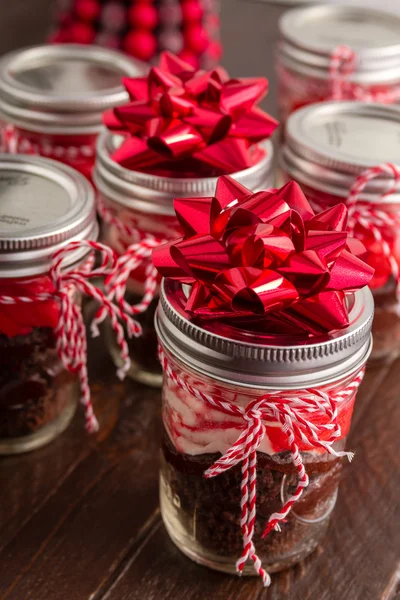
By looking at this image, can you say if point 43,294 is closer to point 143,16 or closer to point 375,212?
point 375,212

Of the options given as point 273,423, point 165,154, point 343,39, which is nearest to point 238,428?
point 273,423

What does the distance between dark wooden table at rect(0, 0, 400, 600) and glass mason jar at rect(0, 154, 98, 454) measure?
0.08 feet

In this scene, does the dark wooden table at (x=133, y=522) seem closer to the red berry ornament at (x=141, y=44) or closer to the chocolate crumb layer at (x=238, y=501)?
the chocolate crumb layer at (x=238, y=501)

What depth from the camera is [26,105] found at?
0.76 metres

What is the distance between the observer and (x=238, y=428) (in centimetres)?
49

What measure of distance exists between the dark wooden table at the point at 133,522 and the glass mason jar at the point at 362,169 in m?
0.08

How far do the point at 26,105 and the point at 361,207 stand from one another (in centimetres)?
34

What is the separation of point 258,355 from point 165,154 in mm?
243

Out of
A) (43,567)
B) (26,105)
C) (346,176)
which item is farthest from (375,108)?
(43,567)

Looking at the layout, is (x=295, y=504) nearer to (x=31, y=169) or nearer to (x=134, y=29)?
(x=31, y=169)

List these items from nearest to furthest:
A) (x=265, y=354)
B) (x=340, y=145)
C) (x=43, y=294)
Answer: (x=265, y=354) < (x=43, y=294) < (x=340, y=145)

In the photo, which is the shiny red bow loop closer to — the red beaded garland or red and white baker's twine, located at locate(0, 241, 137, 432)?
red and white baker's twine, located at locate(0, 241, 137, 432)

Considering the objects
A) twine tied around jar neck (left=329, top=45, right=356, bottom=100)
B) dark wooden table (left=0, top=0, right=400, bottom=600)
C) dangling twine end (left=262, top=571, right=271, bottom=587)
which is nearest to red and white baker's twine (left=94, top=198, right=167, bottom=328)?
dark wooden table (left=0, top=0, right=400, bottom=600)

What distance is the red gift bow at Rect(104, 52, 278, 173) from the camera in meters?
0.63
